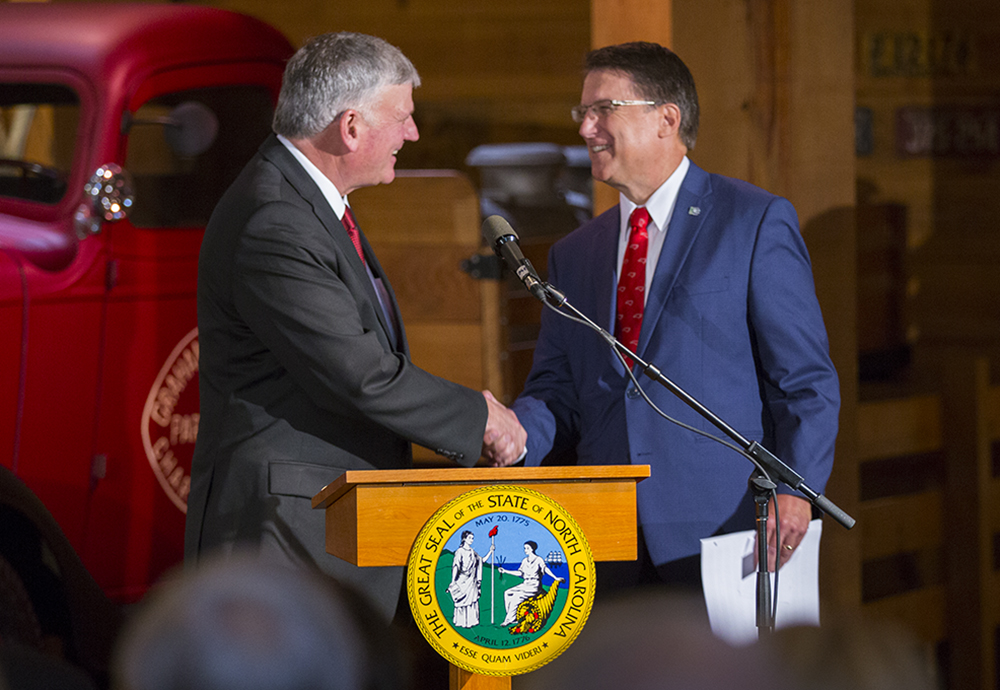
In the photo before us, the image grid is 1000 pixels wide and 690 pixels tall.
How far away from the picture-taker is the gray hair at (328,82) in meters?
2.44

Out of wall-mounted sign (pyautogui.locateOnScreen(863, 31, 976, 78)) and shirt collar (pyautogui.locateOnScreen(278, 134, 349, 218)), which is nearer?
shirt collar (pyautogui.locateOnScreen(278, 134, 349, 218))

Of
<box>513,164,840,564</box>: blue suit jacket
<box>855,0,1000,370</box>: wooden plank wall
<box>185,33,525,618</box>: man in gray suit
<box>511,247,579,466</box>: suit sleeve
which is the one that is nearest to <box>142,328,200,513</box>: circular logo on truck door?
<box>185,33,525,618</box>: man in gray suit

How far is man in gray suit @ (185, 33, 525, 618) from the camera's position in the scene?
225 cm

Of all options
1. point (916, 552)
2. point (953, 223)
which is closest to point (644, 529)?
point (916, 552)

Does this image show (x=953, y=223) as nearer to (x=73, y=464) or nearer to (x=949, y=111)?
(x=949, y=111)

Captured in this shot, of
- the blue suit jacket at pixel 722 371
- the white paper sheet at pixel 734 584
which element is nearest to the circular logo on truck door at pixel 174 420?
the blue suit jacket at pixel 722 371

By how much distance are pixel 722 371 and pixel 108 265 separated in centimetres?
170

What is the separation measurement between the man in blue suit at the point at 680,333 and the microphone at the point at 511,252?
0.58 m

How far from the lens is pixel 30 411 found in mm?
3096

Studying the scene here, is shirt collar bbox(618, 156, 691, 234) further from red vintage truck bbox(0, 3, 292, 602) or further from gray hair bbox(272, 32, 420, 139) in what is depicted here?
red vintage truck bbox(0, 3, 292, 602)

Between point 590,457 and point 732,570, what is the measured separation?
0.46m

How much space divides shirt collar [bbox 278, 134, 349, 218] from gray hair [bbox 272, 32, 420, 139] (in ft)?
0.10

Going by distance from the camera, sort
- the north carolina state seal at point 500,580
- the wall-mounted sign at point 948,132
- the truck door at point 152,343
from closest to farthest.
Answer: the north carolina state seal at point 500,580, the truck door at point 152,343, the wall-mounted sign at point 948,132

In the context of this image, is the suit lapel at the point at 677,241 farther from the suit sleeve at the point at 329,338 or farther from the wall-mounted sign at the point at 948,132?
the wall-mounted sign at the point at 948,132
